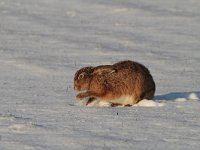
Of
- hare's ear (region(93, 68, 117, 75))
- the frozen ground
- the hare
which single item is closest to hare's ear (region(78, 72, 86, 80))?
the hare

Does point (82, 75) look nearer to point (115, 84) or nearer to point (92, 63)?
point (115, 84)

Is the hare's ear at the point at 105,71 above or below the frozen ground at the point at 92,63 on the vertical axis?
above

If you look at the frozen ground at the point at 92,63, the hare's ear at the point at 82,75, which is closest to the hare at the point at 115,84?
the hare's ear at the point at 82,75

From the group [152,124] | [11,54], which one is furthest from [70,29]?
[152,124]

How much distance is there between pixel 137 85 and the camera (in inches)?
340

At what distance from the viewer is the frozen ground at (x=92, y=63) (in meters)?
6.55

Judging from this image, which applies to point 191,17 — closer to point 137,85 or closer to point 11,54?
point 11,54

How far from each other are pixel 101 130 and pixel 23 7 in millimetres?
16093

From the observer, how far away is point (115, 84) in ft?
28.2

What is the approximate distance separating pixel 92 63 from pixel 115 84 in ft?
18.4

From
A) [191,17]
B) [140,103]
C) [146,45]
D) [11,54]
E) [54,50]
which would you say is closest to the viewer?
[140,103]

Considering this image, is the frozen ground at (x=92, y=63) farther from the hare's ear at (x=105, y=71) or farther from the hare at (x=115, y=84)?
the hare's ear at (x=105, y=71)

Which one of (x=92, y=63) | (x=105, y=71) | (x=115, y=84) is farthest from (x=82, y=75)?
(x=92, y=63)

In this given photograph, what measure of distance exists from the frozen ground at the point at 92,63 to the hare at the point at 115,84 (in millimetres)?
313
